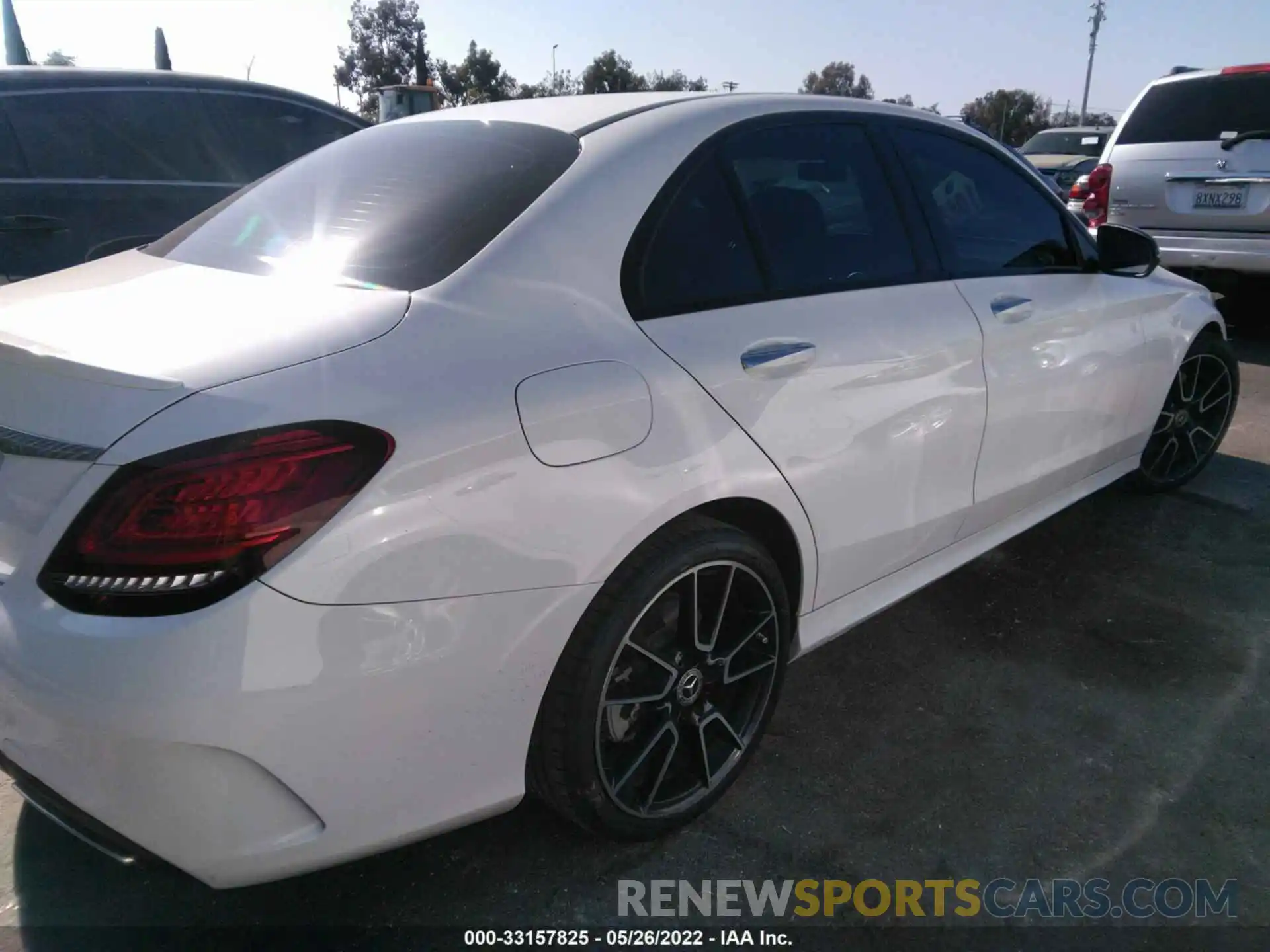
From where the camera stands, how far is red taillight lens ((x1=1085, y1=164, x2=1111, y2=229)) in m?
7.17

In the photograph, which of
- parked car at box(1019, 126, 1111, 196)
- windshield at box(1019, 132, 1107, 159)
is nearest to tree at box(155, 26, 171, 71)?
parked car at box(1019, 126, 1111, 196)

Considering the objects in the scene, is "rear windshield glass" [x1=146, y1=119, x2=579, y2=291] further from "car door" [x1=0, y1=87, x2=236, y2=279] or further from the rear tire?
"car door" [x1=0, y1=87, x2=236, y2=279]

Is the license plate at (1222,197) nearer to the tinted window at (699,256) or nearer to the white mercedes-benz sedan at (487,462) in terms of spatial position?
the white mercedes-benz sedan at (487,462)

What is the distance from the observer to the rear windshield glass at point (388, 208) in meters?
1.97

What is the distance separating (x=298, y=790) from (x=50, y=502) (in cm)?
61

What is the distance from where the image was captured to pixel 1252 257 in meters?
6.57

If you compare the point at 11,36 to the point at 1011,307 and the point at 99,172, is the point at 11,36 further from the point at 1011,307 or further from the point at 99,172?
the point at 1011,307

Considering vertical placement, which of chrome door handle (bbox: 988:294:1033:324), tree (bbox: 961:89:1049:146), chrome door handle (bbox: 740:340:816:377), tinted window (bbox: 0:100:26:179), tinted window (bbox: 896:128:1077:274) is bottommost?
tree (bbox: 961:89:1049:146)

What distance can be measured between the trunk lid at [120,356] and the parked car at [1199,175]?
22.0 feet

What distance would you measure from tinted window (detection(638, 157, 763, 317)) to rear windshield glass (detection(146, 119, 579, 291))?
10.6 inches

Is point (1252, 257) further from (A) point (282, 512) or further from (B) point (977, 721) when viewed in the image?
(A) point (282, 512)

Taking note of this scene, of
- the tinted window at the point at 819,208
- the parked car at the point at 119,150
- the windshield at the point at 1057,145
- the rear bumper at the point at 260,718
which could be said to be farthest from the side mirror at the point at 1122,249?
the windshield at the point at 1057,145

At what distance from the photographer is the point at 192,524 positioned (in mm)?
1493

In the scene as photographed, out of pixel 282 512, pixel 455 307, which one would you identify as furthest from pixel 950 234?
pixel 282 512
